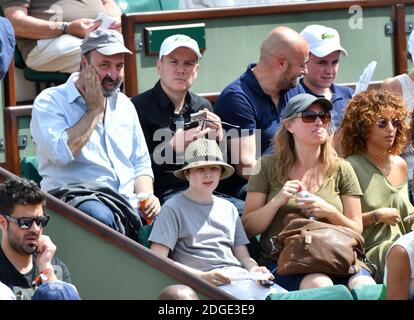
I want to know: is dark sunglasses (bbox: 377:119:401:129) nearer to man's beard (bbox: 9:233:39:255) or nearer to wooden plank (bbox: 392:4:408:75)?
wooden plank (bbox: 392:4:408:75)

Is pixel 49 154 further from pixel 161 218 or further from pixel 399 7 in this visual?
pixel 399 7

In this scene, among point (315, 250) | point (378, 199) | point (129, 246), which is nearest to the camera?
point (129, 246)

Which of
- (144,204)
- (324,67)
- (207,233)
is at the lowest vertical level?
(207,233)

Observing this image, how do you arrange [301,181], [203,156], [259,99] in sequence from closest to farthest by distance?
[203,156] < [301,181] < [259,99]

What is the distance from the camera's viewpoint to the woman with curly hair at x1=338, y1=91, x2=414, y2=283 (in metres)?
8.16

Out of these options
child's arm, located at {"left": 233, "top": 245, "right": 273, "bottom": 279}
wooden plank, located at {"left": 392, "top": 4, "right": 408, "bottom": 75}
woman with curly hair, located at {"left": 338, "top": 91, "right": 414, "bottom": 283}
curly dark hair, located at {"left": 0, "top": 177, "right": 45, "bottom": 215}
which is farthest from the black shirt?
wooden plank, located at {"left": 392, "top": 4, "right": 408, "bottom": 75}

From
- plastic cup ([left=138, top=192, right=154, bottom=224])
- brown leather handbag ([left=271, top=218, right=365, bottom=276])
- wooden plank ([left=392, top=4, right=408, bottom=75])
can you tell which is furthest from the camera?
wooden plank ([left=392, top=4, right=408, bottom=75])

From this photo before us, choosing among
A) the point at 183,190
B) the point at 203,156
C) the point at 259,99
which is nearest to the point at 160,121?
the point at 183,190

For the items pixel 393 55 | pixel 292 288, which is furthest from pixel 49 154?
pixel 393 55

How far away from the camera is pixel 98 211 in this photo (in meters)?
7.55

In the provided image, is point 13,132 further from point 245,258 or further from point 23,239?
point 23,239

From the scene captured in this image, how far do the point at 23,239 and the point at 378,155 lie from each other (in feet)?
9.15
